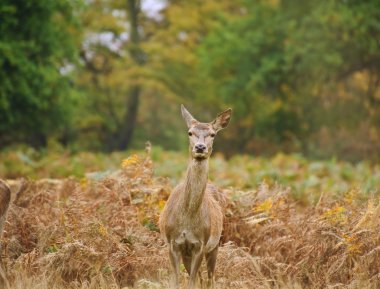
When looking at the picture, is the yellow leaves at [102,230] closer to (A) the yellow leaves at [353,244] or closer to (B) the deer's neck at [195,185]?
(B) the deer's neck at [195,185]

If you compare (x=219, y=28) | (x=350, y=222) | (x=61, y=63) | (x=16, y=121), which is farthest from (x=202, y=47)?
(x=350, y=222)

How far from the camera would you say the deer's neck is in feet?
27.5

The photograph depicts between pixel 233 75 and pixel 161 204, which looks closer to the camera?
pixel 161 204

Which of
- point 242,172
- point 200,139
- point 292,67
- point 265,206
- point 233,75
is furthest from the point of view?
point 233,75

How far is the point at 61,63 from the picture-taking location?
2786cm

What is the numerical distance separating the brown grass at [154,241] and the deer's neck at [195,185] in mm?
879

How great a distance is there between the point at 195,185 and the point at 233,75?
33.9 m

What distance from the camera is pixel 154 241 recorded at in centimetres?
988

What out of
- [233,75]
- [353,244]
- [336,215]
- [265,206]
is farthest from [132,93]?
[353,244]

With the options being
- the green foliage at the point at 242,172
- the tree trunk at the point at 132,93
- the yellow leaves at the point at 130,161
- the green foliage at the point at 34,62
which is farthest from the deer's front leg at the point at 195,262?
the tree trunk at the point at 132,93

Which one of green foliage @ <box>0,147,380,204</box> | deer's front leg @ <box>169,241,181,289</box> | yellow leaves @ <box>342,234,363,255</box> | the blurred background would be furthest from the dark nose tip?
the blurred background

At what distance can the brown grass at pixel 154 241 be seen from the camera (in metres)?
8.97

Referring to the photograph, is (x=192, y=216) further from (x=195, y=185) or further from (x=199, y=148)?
(x=199, y=148)

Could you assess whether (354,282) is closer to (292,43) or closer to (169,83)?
(292,43)
